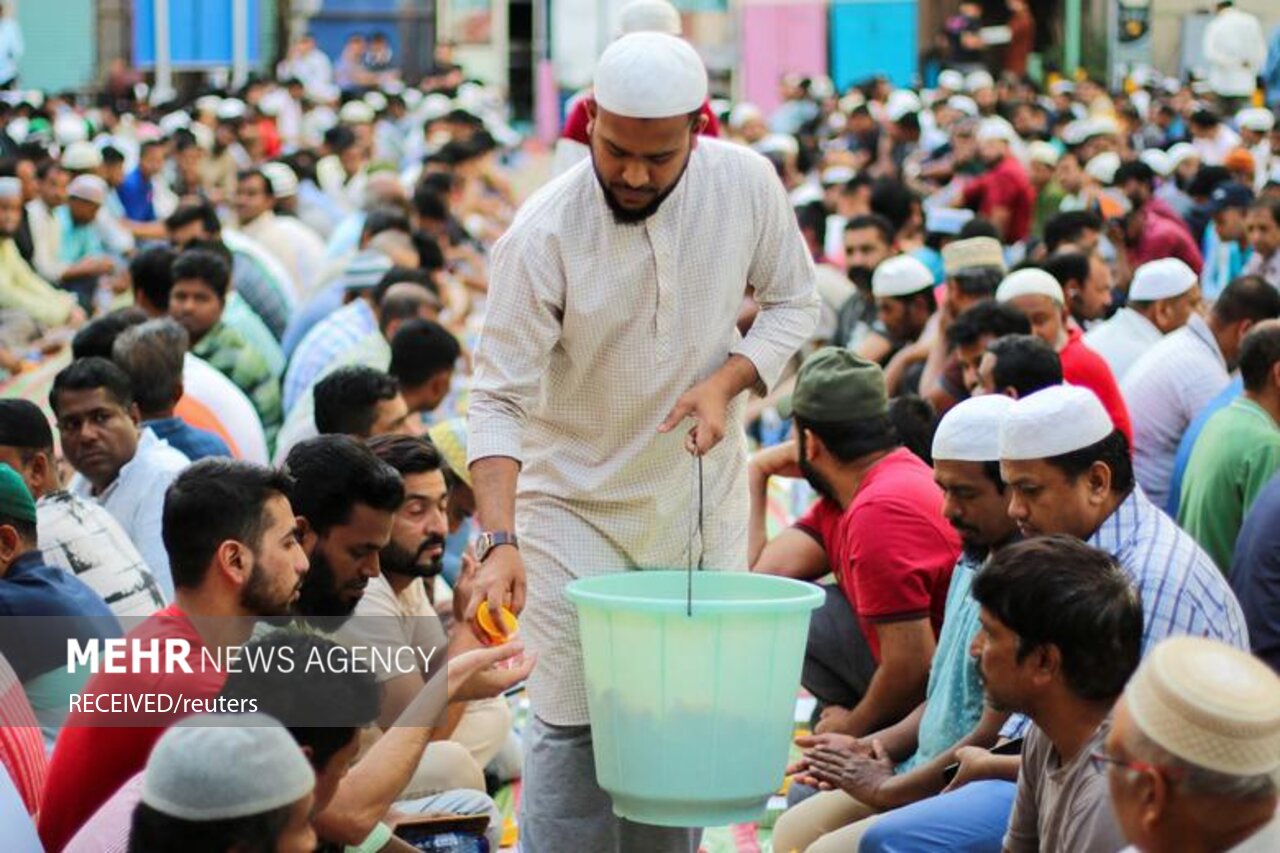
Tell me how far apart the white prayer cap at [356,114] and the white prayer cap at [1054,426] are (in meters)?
16.6

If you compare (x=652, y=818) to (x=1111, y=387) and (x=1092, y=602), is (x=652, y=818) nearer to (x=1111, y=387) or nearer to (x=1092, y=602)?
(x=1092, y=602)

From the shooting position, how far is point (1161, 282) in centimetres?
793

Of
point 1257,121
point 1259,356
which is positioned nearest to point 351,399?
point 1259,356

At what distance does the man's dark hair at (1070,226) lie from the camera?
9.84 m

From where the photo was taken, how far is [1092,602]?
11.1 feet

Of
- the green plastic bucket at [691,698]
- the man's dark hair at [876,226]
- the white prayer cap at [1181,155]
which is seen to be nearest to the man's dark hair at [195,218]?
the man's dark hair at [876,226]

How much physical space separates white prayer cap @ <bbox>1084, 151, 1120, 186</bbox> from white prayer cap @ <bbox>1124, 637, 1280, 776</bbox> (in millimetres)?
11903

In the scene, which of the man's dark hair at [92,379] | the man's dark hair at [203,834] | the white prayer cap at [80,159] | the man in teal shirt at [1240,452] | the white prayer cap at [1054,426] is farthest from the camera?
the white prayer cap at [80,159]

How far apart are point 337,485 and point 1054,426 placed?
1474mm

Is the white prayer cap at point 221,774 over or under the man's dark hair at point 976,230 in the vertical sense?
under

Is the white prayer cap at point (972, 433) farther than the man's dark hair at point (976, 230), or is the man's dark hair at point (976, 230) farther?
the man's dark hair at point (976, 230)

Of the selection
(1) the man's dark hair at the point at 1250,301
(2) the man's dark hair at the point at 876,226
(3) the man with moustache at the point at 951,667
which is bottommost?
(3) the man with moustache at the point at 951,667

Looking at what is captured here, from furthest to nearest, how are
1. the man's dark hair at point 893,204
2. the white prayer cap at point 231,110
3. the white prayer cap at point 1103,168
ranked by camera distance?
the white prayer cap at point 231,110
the white prayer cap at point 1103,168
the man's dark hair at point 893,204

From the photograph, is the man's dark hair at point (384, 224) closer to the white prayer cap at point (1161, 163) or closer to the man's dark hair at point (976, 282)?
the man's dark hair at point (976, 282)
